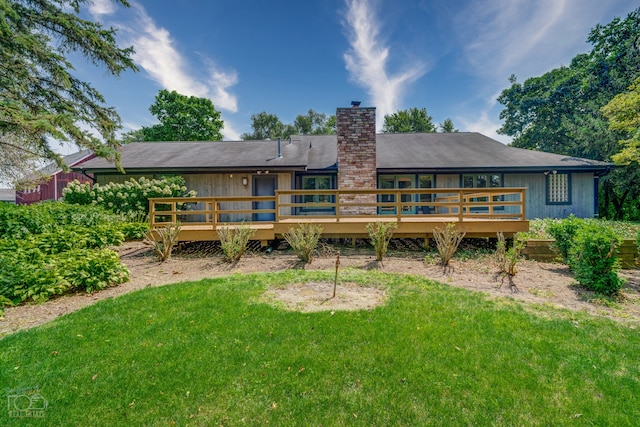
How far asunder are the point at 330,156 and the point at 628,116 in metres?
13.0

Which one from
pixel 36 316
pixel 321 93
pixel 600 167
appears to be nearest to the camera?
pixel 36 316

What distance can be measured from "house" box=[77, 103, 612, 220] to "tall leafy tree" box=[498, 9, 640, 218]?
391 cm

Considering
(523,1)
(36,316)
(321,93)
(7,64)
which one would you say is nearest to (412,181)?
(523,1)

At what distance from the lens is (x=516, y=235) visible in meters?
7.39

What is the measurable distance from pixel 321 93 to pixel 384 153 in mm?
8890

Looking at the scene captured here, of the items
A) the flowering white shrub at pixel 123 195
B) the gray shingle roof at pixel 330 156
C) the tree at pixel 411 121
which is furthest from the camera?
the tree at pixel 411 121

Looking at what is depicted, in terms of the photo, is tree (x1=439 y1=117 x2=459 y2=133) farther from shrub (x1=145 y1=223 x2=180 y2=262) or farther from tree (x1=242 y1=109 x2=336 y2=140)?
shrub (x1=145 y1=223 x2=180 y2=262)

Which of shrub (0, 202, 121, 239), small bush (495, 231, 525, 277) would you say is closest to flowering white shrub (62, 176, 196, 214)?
shrub (0, 202, 121, 239)

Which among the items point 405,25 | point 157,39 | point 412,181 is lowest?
point 412,181

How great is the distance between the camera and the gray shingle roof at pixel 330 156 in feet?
40.2

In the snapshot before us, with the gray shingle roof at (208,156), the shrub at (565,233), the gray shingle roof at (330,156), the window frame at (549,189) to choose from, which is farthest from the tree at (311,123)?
the shrub at (565,233)

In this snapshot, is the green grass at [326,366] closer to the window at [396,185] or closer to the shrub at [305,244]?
the shrub at [305,244]

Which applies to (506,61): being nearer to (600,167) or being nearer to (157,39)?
(600,167)

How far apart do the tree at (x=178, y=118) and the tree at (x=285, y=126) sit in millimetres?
8526
